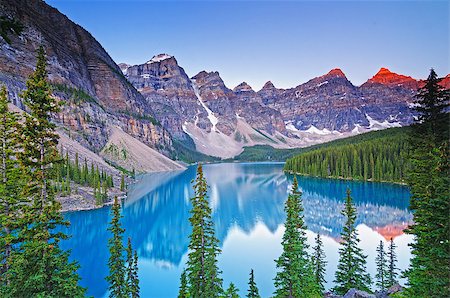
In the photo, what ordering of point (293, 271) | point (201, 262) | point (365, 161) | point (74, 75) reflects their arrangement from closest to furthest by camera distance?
point (201, 262) → point (293, 271) → point (365, 161) → point (74, 75)

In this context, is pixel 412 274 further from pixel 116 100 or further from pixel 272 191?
pixel 116 100

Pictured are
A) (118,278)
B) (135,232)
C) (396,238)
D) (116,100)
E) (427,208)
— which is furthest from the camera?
(116,100)

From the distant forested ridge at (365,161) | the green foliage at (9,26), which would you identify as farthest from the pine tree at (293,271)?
the distant forested ridge at (365,161)

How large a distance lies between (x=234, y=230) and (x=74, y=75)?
5341 inches

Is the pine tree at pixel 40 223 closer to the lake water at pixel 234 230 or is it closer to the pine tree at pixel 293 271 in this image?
the pine tree at pixel 293 271

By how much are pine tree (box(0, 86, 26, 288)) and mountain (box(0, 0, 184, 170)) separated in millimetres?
86748

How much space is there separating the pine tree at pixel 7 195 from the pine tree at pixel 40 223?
24.1 inches

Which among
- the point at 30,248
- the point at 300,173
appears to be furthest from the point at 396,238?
the point at 300,173

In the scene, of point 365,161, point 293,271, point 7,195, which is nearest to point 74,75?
point 365,161

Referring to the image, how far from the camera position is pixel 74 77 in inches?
5773

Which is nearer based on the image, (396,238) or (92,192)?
(396,238)

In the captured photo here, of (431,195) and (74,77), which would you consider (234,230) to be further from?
(74,77)

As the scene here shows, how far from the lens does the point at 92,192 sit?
6575cm

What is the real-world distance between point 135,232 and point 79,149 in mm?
59952
